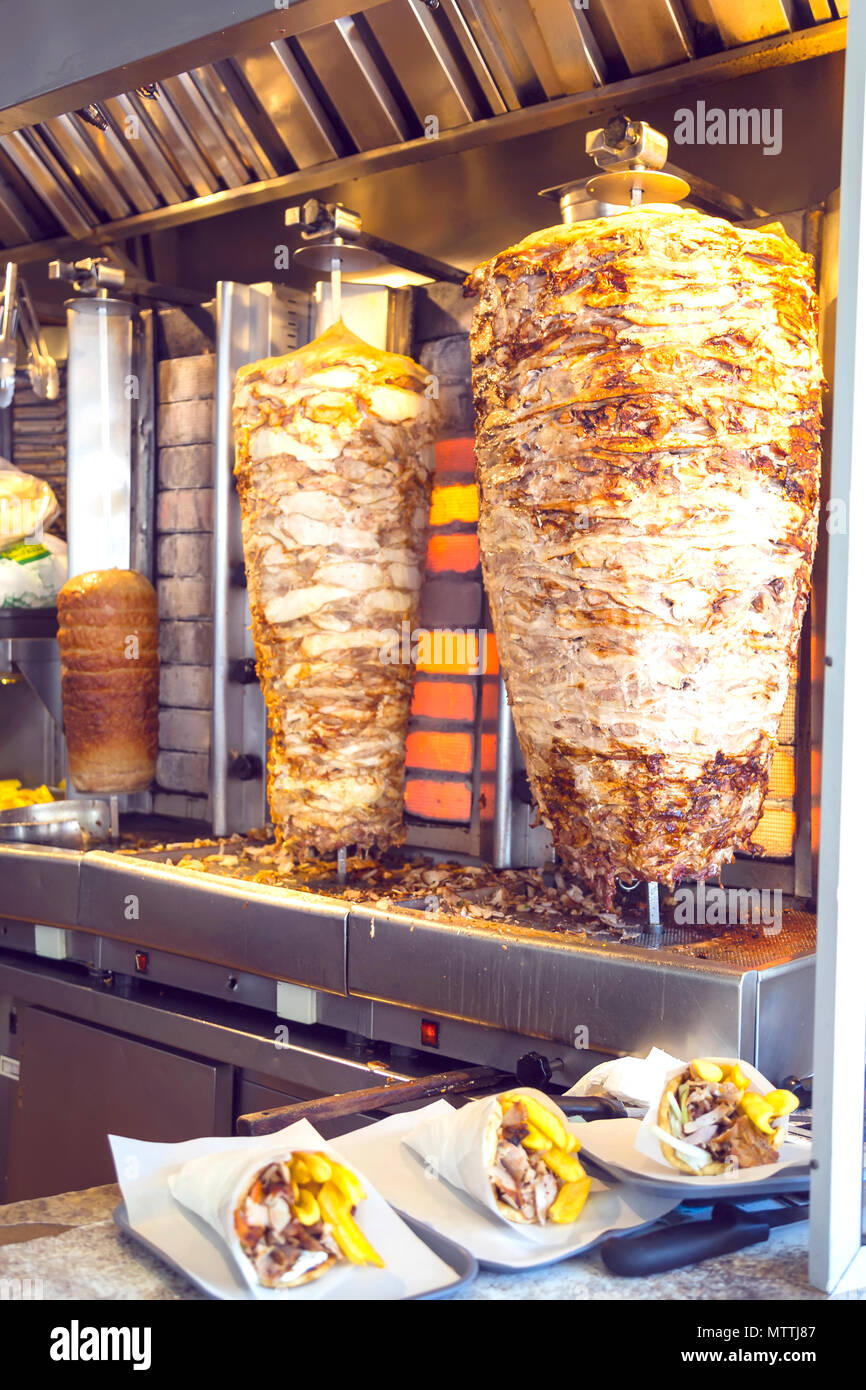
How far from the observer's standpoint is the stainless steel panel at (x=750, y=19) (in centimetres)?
229

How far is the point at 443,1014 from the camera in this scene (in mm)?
2068

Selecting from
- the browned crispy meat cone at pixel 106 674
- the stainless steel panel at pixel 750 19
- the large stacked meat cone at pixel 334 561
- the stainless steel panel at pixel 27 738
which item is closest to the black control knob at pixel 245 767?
the browned crispy meat cone at pixel 106 674

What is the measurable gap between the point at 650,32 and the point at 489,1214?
2.23m

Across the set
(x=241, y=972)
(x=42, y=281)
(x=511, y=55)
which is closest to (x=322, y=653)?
(x=241, y=972)

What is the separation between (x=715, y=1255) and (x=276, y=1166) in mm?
448

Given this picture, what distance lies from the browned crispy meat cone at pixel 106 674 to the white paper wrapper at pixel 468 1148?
2131 mm

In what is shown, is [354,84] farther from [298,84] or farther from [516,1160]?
[516,1160]

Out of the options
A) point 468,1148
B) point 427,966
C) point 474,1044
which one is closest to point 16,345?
point 427,966

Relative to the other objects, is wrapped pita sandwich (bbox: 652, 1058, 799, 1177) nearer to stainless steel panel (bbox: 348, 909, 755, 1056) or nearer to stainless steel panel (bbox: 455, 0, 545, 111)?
stainless steel panel (bbox: 348, 909, 755, 1056)

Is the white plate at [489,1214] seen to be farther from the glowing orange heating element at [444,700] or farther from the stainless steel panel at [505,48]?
the stainless steel panel at [505,48]

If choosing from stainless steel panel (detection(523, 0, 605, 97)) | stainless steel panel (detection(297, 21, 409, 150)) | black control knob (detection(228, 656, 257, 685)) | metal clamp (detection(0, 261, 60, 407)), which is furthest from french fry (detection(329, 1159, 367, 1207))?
metal clamp (detection(0, 261, 60, 407))

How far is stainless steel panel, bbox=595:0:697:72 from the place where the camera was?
2.41 meters

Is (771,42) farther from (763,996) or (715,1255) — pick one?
(715,1255)

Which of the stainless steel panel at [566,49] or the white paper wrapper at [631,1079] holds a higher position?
the stainless steel panel at [566,49]
